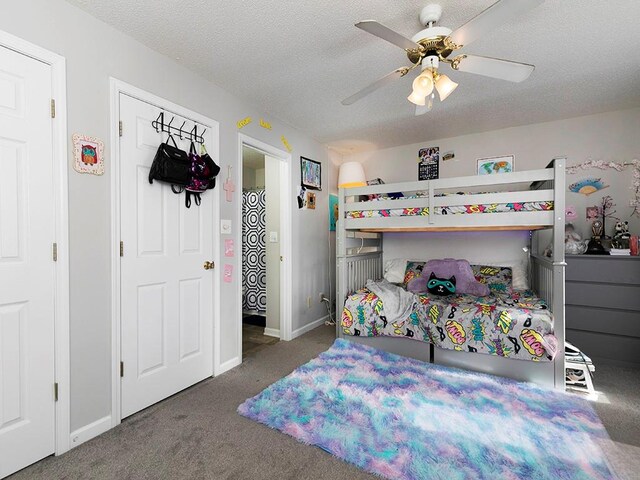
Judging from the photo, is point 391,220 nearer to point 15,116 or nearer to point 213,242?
point 213,242

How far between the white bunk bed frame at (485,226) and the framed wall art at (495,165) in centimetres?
23

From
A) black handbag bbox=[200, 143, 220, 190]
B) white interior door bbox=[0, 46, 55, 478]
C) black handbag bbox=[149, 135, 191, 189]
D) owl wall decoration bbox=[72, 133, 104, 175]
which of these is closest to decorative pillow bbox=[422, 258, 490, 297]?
black handbag bbox=[200, 143, 220, 190]

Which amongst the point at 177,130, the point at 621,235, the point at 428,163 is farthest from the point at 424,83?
the point at 621,235

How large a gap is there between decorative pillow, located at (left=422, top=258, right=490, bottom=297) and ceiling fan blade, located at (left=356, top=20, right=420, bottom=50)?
7.31 feet

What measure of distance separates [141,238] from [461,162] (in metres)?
3.50

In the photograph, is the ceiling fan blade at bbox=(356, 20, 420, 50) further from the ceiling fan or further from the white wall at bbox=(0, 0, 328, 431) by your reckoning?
the white wall at bbox=(0, 0, 328, 431)

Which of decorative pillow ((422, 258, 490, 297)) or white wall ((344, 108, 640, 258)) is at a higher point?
white wall ((344, 108, 640, 258))

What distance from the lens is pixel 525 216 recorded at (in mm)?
2385

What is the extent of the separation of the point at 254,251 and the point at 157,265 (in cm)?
209

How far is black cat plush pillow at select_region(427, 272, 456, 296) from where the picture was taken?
2.99 metres

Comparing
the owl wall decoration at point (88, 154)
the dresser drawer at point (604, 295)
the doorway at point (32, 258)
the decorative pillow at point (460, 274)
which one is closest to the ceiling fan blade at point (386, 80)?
the owl wall decoration at point (88, 154)

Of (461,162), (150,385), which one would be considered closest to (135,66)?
(150,385)

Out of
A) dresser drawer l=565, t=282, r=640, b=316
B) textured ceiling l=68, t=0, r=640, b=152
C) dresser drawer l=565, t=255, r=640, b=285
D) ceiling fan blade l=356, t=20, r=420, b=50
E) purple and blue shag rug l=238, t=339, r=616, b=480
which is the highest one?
textured ceiling l=68, t=0, r=640, b=152

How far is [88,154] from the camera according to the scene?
5.68ft
